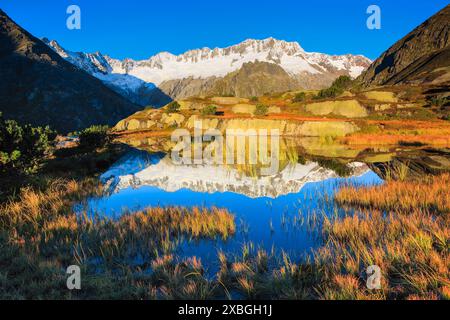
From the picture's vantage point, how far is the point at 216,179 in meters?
24.8

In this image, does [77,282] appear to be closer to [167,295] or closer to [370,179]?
[167,295]

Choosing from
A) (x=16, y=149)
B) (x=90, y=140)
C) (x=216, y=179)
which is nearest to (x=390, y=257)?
(x=216, y=179)

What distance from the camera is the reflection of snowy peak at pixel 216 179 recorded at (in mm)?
21219

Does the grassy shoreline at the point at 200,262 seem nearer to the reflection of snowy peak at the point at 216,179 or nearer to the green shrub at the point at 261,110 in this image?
the reflection of snowy peak at the point at 216,179

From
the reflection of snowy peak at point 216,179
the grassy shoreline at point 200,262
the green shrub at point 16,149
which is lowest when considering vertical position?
the grassy shoreline at point 200,262

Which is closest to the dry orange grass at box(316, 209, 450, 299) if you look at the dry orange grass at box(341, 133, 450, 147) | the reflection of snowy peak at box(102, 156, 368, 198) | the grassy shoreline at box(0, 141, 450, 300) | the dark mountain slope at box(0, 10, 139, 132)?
the grassy shoreline at box(0, 141, 450, 300)

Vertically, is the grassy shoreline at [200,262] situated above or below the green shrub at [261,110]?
below

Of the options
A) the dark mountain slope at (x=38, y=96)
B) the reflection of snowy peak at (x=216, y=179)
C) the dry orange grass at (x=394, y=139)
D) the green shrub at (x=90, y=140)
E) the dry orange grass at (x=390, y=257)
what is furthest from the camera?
the dark mountain slope at (x=38, y=96)

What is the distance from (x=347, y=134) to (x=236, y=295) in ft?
184

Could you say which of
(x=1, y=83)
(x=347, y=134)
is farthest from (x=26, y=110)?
(x=347, y=134)

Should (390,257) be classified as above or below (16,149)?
below

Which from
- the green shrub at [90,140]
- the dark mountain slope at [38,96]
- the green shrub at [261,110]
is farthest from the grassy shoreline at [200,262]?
the dark mountain slope at [38,96]

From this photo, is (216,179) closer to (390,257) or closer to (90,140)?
(390,257)

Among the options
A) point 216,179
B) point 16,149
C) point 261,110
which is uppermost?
point 261,110
